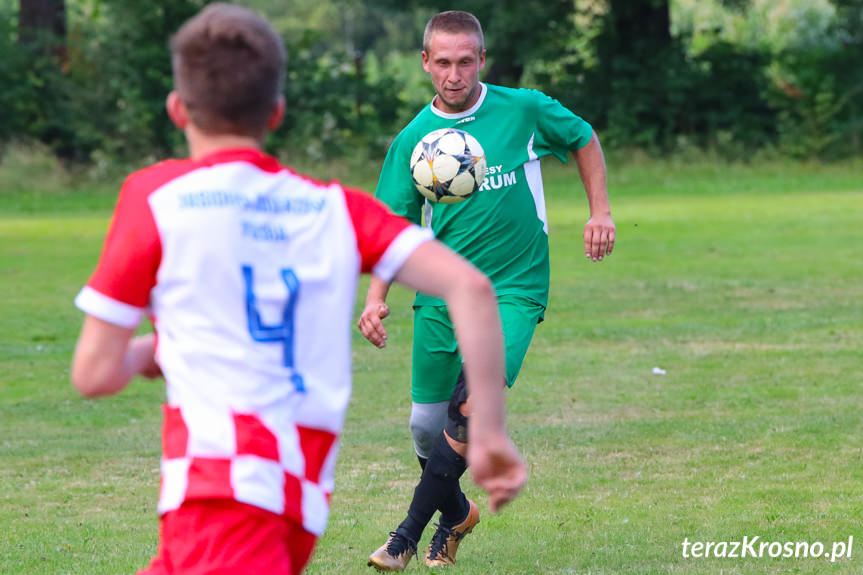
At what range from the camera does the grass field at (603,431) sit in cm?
609

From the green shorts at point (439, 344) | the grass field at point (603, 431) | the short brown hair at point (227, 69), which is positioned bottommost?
the grass field at point (603, 431)

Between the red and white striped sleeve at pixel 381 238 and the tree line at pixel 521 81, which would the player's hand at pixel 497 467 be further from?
the tree line at pixel 521 81

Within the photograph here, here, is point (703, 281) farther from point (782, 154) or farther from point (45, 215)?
point (782, 154)

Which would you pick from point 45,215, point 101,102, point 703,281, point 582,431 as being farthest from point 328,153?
point 582,431

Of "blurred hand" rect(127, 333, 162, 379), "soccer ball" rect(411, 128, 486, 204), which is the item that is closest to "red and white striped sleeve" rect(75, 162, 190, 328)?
"blurred hand" rect(127, 333, 162, 379)

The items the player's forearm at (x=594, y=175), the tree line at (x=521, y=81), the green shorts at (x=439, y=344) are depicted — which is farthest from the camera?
the tree line at (x=521, y=81)

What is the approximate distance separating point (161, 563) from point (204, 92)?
0.93 metres

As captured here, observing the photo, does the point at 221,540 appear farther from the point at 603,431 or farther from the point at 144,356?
the point at 603,431

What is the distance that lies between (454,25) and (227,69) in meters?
3.36

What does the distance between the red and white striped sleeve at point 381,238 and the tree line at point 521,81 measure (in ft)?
110

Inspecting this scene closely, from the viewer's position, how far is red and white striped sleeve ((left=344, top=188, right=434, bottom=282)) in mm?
2689

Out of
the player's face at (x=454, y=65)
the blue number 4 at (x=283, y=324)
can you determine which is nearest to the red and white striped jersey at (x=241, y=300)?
the blue number 4 at (x=283, y=324)

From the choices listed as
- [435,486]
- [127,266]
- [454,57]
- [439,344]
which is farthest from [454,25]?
[127,266]

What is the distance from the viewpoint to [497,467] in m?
2.63
